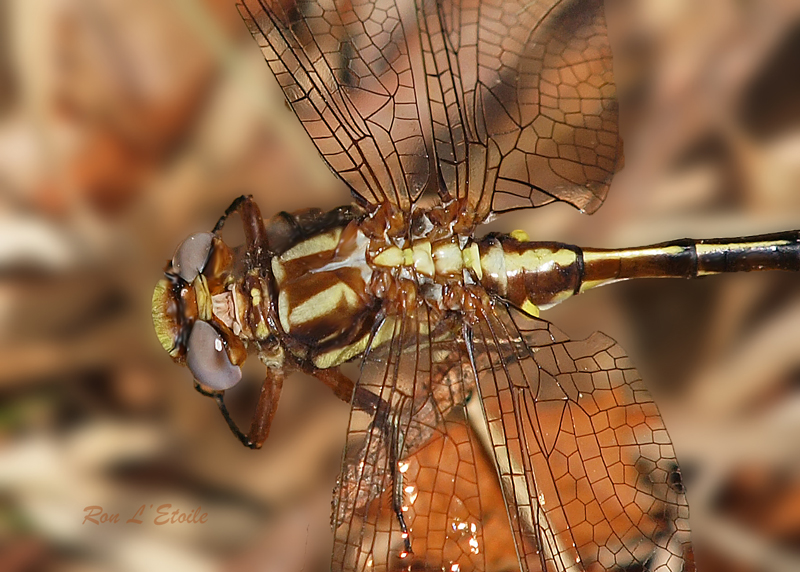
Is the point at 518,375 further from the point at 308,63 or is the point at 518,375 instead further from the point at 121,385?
the point at 121,385

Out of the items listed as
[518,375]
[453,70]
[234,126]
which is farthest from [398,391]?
[234,126]

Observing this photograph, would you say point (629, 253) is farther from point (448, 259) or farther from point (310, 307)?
point (310, 307)

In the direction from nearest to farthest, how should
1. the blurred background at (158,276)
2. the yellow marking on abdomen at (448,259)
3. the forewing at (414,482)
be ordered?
the forewing at (414,482), the yellow marking on abdomen at (448,259), the blurred background at (158,276)

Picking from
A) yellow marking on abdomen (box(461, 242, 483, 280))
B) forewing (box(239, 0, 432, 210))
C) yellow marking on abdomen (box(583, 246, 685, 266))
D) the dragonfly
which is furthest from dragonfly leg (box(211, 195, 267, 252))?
yellow marking on abdomen (box(583, 246, 685, 266))

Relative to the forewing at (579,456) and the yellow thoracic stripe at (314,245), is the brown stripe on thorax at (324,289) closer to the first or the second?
the yellow thoracic stripe at (314,245)

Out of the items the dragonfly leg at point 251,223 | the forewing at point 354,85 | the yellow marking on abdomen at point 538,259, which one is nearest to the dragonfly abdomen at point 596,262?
the yellow marking on abdomen at point 538,259

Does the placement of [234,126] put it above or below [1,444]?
above

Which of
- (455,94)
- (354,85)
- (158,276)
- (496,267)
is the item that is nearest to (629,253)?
(496,267)
